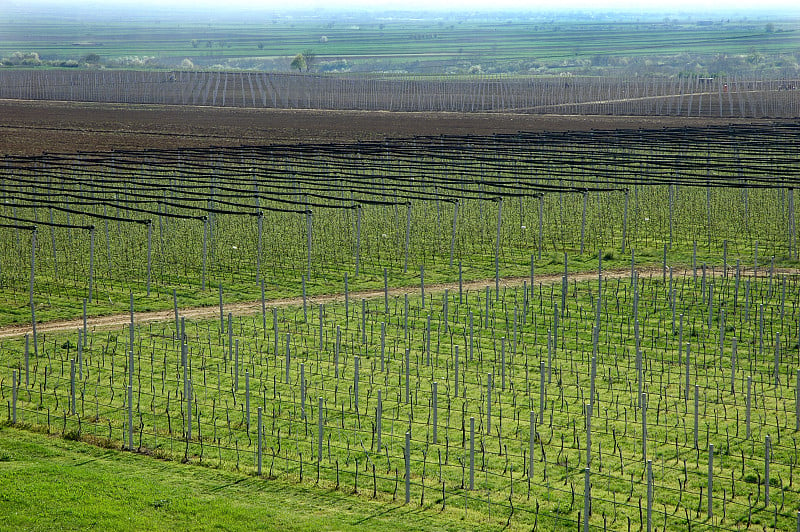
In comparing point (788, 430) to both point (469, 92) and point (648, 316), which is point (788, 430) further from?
point (469, 92)

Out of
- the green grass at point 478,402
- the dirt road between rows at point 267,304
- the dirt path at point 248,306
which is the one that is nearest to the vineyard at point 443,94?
the dirt road between rows at point 267,304

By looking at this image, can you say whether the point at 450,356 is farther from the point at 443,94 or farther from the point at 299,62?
the point at 299,62

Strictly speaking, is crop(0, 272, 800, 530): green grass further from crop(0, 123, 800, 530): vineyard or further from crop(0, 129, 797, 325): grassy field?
crop(0, 129, 797, 325): grassy field

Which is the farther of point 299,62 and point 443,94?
point 299,62

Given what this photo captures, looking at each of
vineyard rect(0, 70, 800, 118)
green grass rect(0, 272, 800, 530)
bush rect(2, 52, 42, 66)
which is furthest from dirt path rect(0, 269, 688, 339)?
bush rect(2, 52, 42, 66)

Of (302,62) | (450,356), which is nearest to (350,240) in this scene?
(450,356)

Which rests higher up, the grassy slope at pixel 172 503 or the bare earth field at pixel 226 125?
the bare earth field at pixel 226 125

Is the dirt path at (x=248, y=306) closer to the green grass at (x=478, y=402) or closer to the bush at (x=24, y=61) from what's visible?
the green grass at (x=478, y=402)

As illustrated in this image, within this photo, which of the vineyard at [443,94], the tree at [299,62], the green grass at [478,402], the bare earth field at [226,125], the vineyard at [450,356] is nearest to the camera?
the green grass at [478,402]
